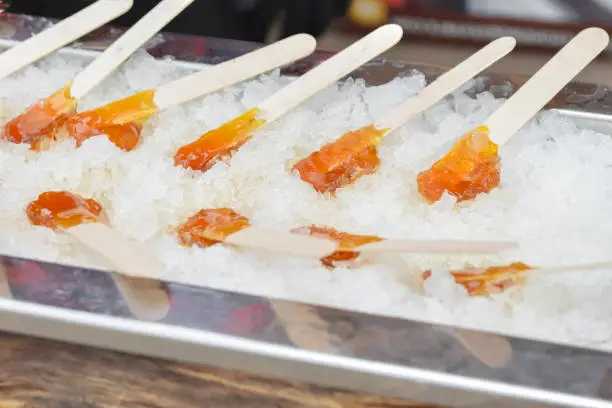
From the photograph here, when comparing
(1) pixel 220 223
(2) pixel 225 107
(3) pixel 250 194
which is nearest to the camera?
(1) pixel 220 223

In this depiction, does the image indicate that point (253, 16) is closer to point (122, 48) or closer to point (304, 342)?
point (122, 48)

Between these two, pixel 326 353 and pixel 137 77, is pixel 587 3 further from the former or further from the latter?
pixel 326 353

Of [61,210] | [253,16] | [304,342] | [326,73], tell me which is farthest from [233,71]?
[253,16]

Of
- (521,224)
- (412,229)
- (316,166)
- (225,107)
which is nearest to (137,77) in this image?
(225,107)

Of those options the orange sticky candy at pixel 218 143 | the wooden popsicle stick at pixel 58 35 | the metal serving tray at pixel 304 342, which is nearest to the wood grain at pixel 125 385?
the metal serving tray at pixel 304 342

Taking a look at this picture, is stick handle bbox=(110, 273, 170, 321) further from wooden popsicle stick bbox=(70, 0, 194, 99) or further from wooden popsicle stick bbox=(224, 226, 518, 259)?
wooden popsicle stick bbox=(70, 0, 194, 99)

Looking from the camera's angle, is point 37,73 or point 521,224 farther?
point 37,73
